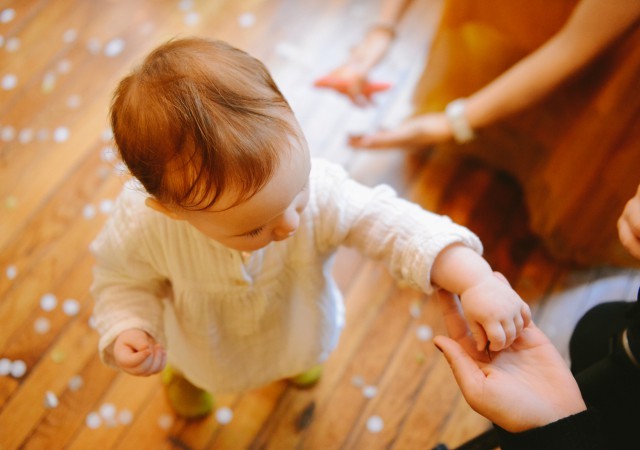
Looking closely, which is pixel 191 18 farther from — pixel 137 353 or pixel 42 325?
pixel 137 353

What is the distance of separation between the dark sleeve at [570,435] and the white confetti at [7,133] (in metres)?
1.41

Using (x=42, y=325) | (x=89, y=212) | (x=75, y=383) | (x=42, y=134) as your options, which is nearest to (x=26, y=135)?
(x=42, y=134)

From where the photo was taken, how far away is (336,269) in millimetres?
1354

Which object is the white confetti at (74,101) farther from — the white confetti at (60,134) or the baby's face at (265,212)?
the baby's face at (265,212)

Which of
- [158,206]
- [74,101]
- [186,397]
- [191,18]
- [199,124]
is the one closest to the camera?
[199,124]

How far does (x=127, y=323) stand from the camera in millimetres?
787

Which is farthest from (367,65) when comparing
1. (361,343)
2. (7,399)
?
(7,399)

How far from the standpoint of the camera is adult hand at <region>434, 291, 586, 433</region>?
2.07 ft

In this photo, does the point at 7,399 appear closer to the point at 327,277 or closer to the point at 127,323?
the point at 127,323

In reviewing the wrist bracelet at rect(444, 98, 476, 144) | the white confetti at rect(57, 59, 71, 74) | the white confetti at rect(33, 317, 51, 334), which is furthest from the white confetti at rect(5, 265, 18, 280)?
the wrist bracelet at rect(444, 98, 476, 144)

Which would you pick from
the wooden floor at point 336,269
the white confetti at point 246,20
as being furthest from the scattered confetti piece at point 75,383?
the white confetti at point 246,20

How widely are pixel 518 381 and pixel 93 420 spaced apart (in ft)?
2.92

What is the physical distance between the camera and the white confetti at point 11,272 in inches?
51.8

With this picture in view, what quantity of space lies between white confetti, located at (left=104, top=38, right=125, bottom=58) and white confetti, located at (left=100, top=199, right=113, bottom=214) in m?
0.46
